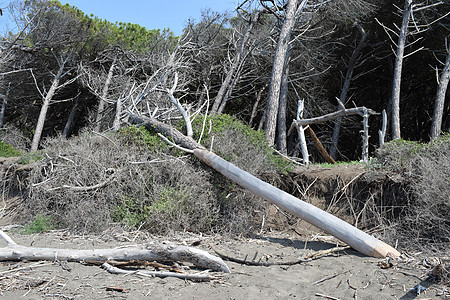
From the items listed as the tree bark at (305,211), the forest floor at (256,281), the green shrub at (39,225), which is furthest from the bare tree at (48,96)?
the forest floor at (256,281)

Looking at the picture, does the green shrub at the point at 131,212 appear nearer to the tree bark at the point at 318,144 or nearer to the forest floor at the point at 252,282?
the forest floor at the point at 252,282

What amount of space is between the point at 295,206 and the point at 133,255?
2911mm

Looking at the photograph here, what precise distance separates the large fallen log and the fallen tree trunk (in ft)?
6.67

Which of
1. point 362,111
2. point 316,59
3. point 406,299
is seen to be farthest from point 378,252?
point 316,59

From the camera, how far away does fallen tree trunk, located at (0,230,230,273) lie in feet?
15.7

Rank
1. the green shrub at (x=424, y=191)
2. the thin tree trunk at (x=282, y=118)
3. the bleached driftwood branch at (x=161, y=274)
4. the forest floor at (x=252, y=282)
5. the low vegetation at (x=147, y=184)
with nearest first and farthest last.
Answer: the forest floor at (x=252, y=282)
the bleached driftwood branch at (x=161, y=274)
the green shrub at (x=424, y=191)
the low vegetation at (x=147, y=184)
the thin tree trunk at (x=282, y=118)

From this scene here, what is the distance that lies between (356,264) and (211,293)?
2.31 metres

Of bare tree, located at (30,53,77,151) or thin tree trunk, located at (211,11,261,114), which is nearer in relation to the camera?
thin tree trunk, located at (211,11,261,114)

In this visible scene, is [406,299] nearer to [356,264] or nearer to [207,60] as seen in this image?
[356,264]

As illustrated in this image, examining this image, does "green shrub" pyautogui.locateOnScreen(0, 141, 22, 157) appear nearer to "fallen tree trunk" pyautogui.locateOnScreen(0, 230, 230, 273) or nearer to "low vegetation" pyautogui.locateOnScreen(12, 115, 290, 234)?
"low vegetation" pyautogui.locateOnScreen(12, 115, 290, 234)

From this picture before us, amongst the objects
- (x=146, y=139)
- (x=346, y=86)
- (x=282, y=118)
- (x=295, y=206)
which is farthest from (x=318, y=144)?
(x=346, y=86)

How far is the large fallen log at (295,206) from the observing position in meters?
5.54

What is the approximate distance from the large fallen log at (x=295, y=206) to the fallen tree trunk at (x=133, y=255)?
2.03m

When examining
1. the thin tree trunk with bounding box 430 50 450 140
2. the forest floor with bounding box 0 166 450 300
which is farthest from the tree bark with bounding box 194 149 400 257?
the thin tree trunk with bounding box 430 50 450 140
